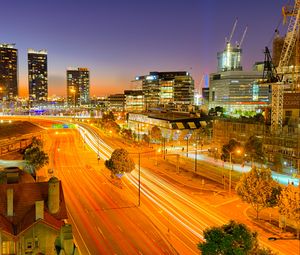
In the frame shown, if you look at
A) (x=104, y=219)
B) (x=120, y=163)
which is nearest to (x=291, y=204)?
(x=104, y=219)

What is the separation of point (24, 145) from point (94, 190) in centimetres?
3795

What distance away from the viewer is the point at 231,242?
18422mm

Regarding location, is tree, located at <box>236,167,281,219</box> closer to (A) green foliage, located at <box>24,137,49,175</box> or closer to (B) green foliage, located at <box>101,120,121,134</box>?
(A) green foliage, located at <box>24,137,49,175</box>

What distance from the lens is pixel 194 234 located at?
33.2 meters

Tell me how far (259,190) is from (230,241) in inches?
749

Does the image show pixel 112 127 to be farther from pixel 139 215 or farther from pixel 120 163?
pixel 139 215

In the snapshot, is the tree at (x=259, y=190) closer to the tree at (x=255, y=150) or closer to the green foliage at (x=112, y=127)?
the tree at (x=255, y=150)

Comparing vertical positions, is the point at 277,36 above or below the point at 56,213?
above

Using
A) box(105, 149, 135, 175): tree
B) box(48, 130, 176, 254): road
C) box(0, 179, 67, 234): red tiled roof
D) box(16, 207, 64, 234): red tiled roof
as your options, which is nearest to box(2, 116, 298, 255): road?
box(48, 130, 176, 254): road

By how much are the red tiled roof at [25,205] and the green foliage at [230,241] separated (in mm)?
12065

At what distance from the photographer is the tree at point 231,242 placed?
722 inches

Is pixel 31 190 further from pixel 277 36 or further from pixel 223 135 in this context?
pixel 277 36

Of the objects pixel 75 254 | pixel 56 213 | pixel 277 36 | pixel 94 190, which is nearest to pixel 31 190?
pixel 56 213

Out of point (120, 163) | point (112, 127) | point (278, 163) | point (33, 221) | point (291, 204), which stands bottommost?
point (278, 163)
